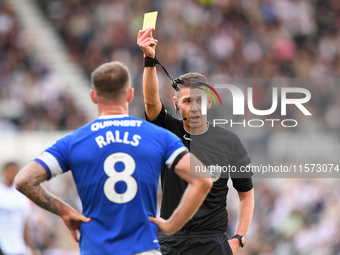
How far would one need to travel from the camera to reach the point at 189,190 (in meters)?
4.14

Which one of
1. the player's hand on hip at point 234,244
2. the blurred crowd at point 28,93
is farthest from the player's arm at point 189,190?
the blurred crowd at point 28,93

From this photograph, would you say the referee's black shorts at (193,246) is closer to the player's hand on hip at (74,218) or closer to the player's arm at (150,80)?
the player's arm at (150,80)

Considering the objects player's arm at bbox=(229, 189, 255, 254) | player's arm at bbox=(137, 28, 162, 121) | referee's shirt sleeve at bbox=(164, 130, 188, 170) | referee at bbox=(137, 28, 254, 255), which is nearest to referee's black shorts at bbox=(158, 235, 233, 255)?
referee at bbox=(137, 28, 254, 255)

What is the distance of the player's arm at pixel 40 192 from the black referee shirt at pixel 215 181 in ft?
4.54

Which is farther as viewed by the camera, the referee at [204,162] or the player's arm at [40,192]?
the referee at [204,162]

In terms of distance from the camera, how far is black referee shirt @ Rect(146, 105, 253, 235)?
538 centimetres

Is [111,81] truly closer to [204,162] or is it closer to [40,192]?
[40,192]

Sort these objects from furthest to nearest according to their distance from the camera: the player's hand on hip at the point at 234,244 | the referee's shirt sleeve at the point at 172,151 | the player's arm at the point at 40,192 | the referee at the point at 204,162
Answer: the player's hand on hip at the point at 234,244 < the referee at the point at 204,162 < the referee's shirt sleeve at the point at 172,151 < the player's arm at the point at 40,192

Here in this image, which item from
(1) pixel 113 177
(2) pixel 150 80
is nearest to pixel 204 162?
(2) pixel 150 80

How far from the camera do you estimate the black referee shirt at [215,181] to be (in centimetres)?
538

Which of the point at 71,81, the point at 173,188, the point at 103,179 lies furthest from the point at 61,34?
the point at 103,179

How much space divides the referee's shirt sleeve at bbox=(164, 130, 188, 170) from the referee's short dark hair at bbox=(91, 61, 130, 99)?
439 millimetres

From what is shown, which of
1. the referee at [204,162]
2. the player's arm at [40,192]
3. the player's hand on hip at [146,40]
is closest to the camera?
the player's arm at [40,192]

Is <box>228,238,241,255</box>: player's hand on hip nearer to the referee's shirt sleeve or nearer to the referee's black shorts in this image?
the referee's black shorts
